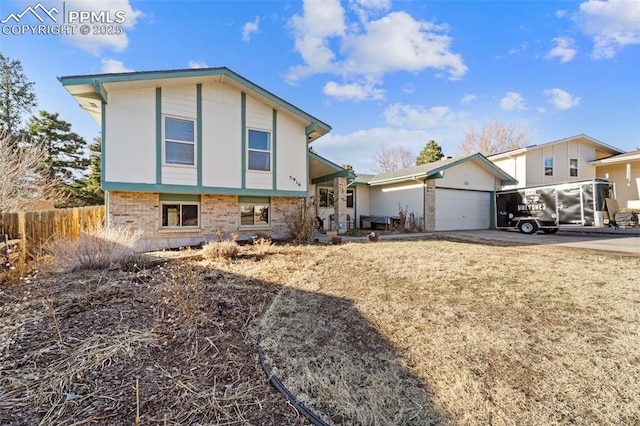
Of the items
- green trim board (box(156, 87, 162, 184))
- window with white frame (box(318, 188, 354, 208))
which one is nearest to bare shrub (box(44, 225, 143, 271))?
green trim board (box(156, 87, 162, 184))

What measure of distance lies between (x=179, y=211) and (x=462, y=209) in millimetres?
15343

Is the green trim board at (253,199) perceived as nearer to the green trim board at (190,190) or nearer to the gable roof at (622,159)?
the green trim board at (190,190)

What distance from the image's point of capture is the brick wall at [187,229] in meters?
9.30

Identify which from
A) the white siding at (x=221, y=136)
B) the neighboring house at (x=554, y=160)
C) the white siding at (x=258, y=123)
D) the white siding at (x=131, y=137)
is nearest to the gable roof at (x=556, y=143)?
the neighboring house at (x=554, y=160)

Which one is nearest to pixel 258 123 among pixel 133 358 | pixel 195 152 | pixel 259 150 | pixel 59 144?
pixel 259 150

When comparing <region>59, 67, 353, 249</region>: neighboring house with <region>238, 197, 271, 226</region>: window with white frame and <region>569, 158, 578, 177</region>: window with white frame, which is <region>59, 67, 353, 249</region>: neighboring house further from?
<region>569, 158, 578, 177</region>: window with white frame

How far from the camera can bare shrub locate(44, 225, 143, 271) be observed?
6.20 m

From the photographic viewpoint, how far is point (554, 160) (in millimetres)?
18750

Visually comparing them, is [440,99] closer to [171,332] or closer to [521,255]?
[521,255]

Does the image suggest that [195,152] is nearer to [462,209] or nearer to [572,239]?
[462,209]

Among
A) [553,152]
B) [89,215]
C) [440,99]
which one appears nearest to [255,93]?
[89,215]

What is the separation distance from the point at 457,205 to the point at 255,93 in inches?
512

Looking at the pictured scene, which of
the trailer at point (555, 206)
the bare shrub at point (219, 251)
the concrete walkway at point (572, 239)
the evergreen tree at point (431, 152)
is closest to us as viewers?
the bare shrub at point (219, 251)

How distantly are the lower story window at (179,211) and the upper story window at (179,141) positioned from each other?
4.32ft
